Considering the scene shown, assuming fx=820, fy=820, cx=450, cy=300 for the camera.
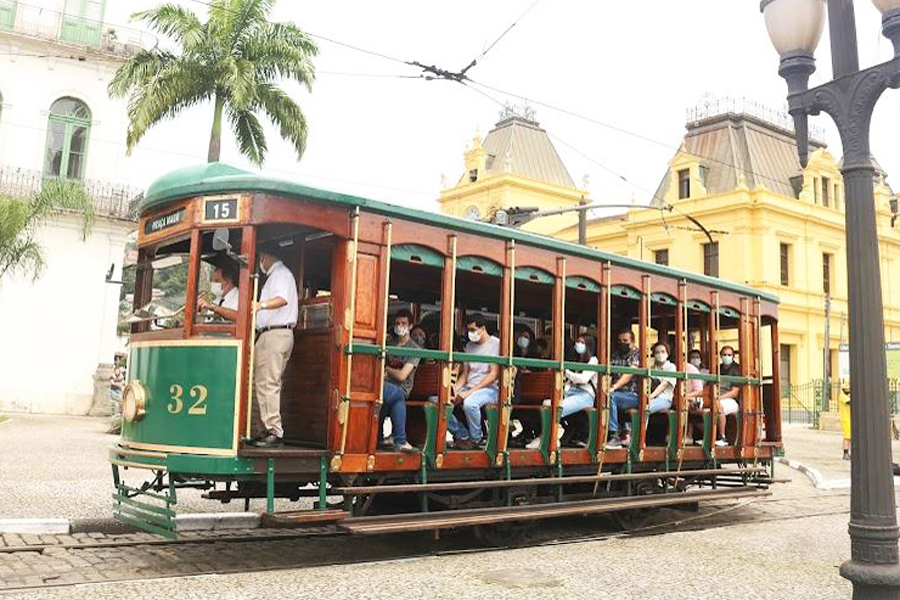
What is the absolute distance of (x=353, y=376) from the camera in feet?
23.4

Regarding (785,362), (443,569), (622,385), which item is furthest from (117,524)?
(785,362)

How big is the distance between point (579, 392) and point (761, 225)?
3156cm

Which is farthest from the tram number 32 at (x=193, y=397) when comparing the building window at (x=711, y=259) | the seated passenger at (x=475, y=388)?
the building window at (x=711, y=259)

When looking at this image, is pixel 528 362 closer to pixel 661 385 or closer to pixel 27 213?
pixel 661 385

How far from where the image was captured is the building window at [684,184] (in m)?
41.2

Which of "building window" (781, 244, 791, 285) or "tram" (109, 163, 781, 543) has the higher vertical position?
"building window" (781, 244, 791, 285)

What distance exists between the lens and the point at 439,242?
7.91 meters

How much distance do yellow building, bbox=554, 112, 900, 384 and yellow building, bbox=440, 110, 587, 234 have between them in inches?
169

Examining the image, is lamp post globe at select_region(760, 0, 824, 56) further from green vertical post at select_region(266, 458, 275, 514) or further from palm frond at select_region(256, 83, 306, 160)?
palm frond at select_region(256, 83, 306, 160)

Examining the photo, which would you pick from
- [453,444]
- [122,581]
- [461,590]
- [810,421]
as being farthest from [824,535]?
[810,421]

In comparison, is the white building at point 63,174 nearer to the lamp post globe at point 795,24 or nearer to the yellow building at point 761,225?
the lamp post globe at point 795,24

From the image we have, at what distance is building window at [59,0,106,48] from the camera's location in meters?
24.2

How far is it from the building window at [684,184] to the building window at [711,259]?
304 centimetres

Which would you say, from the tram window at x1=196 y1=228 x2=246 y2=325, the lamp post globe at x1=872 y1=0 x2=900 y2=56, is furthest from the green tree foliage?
the lamp post globe at x1=872 y1=0 x2=900 y2=56
